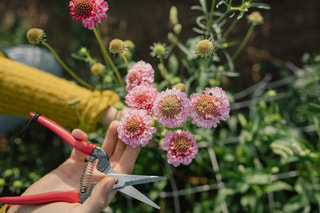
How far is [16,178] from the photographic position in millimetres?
1302

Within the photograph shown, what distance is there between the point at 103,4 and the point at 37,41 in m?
0.26

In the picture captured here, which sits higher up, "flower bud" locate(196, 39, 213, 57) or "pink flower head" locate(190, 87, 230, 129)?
"flower bud" locate(196, 39, 213, 57)

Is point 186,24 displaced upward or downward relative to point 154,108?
upward

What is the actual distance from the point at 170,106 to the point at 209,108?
11 cm

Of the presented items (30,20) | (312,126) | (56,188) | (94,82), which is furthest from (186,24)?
(56,188)

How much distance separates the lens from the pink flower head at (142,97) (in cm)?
83

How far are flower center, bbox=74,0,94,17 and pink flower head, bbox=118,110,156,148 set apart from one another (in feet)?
1.06

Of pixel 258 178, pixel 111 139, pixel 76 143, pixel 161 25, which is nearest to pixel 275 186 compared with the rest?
pixel 258 178

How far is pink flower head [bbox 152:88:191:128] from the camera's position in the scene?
2.55 feet

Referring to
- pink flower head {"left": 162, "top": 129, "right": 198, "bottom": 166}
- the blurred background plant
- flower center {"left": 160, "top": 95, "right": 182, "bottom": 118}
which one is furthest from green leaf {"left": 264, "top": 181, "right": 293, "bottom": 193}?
flower center {"left": 160, "top": 95, "right": 182, "bottom": 118}

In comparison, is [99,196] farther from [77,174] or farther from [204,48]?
[204,48]

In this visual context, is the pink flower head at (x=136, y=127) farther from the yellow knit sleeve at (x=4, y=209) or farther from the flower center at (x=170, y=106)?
the yellow knit sleeve at (x=4, y=209)

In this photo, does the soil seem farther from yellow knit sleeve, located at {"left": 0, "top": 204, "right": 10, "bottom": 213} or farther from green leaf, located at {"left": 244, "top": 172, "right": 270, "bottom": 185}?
yellow knit sleeve, located at {"left": 0, "top": 204, "right": 10, "bottom": 213}

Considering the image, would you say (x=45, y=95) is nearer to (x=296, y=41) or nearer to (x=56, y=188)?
(x=56, y=188)
